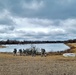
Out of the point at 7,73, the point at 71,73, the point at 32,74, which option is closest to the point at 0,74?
the point at 7,73

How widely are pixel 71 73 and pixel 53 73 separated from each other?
123 centimetres

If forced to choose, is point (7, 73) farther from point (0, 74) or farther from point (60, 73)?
point (60, 73)

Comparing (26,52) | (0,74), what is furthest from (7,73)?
(26,52)

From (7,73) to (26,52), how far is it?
27.9 meters

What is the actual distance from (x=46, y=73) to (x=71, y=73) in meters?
1.71

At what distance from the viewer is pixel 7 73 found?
17.8 meters

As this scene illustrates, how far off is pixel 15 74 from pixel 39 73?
1.65m

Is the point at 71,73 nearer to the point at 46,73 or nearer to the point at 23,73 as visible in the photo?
the point at 46,73

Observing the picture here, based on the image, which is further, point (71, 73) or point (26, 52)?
point (26, 52)

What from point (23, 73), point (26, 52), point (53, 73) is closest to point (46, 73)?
point (53, 73)

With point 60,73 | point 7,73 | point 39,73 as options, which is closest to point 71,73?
point 60,73

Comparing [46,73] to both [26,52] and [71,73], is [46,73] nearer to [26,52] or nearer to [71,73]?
[71,73]

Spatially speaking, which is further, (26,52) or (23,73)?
(26,52)

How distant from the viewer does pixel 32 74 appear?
17281 millimetres
